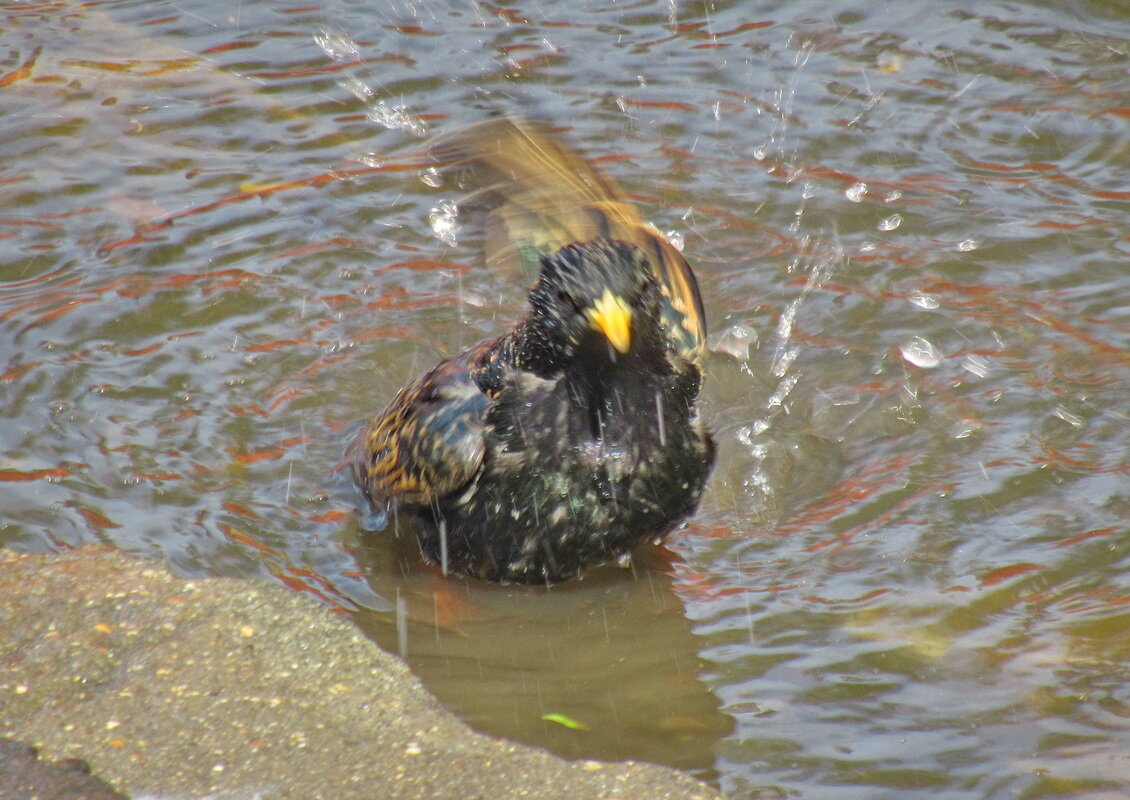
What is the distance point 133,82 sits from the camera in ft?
23.2

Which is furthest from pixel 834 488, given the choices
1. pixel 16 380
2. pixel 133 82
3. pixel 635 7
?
pixel 133 82

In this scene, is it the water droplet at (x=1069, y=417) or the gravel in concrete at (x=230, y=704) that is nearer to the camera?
the gravel in concrete at (x=230, y=704)

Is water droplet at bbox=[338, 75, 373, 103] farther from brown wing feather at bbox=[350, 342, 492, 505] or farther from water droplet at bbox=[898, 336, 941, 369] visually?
water droplet at bbox=[898, 336, 941, 369]

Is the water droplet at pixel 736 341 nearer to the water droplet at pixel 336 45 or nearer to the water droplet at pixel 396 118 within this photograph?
the water droplet at pixel 396 118

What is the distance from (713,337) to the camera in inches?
209

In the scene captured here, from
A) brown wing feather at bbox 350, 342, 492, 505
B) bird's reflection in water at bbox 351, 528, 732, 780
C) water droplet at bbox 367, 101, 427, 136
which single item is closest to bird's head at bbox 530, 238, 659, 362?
brown wing feather at bbox 350, 342, 492, 505

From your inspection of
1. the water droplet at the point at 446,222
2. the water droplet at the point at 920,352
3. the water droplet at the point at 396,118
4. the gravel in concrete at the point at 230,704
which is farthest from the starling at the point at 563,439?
the water droplet at the point at 396,118

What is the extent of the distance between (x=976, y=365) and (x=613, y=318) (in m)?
1.84

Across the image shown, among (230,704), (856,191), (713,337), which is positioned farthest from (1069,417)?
(230,704)

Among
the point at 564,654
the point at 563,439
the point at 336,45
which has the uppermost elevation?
the point at 336,45

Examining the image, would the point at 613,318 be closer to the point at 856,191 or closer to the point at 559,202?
the point at 559,202

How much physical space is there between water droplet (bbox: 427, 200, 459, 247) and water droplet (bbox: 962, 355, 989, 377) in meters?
2.41

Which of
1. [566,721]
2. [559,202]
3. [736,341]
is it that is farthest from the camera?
[736,341]

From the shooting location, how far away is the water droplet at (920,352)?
16.0 feet
